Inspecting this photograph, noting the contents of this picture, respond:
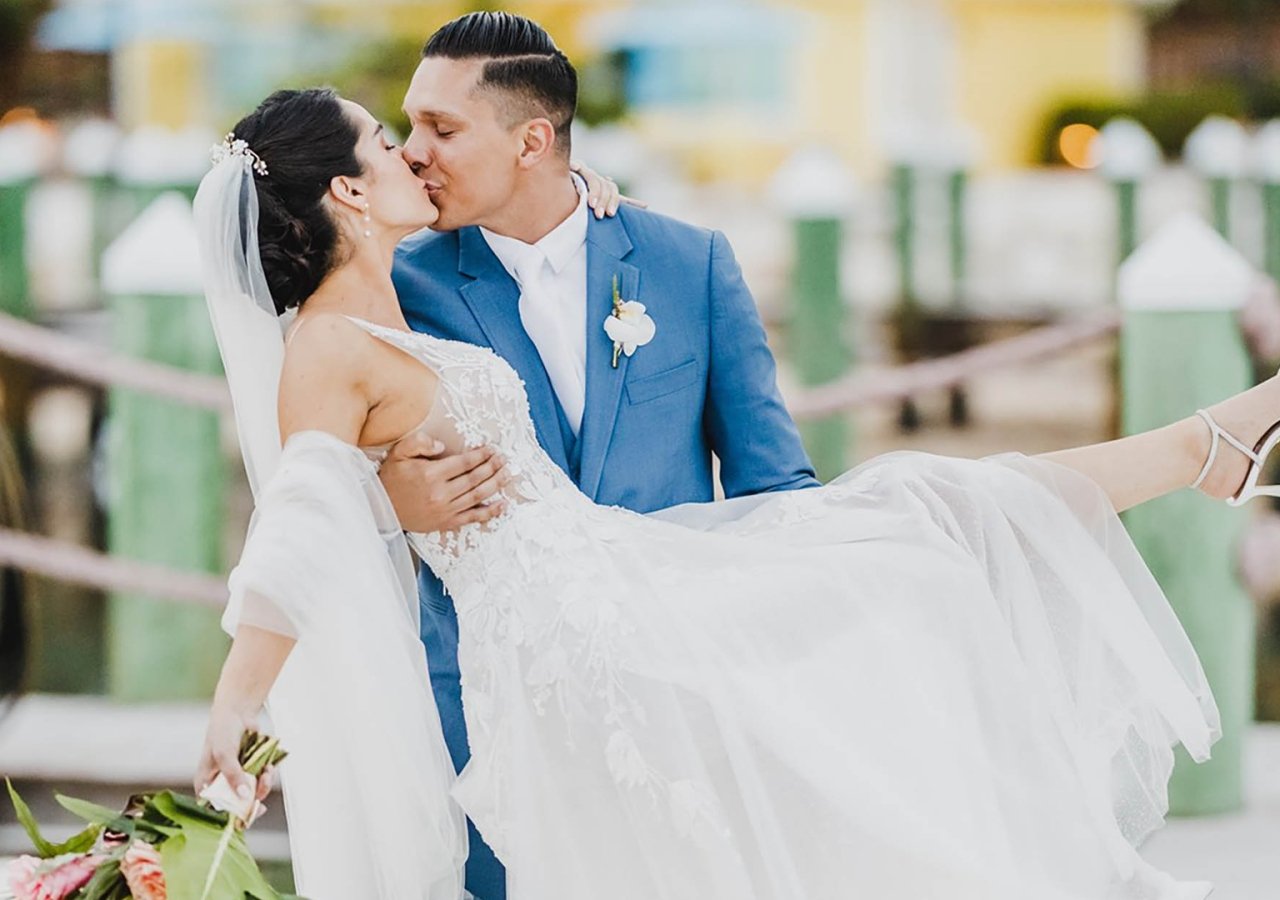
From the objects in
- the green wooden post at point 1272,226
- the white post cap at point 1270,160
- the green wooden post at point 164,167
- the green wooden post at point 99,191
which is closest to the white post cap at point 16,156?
the green wooden post at point 164,167

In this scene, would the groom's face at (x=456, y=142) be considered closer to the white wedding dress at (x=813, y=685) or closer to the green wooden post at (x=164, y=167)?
the white wedding dress at (x=813, y=685)

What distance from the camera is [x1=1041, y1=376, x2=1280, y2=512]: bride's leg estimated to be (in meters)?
3.36

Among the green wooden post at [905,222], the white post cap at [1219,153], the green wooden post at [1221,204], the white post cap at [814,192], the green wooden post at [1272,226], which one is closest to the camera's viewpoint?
the white post cap at [814,192]

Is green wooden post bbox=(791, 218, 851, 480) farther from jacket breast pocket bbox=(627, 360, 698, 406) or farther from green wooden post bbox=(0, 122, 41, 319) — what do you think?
jacket breast pocket bbox=(627, 360, 698, 406)

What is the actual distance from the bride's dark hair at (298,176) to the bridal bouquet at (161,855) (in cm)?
78

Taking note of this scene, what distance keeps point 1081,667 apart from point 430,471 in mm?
1074

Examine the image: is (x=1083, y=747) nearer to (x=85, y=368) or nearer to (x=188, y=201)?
(x=85, y=368)

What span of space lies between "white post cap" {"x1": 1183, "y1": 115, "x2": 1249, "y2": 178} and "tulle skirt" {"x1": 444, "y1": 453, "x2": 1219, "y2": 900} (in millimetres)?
8431

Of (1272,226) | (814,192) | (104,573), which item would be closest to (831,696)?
(104,573)

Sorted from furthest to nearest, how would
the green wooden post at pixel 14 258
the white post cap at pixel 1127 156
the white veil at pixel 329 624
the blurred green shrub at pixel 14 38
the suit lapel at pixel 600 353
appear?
the blurred green shrub at pixel 14 38 → the white post cap at pixel 1127 156 → the green wooden post at pixel 14 258 → the suit lapel at pixel 600 353 → the white veil at pixel 329 624

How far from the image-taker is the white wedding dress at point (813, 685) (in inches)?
113

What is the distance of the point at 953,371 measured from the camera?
565 cm

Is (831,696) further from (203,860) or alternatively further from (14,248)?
(14,248)

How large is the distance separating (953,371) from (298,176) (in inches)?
115
